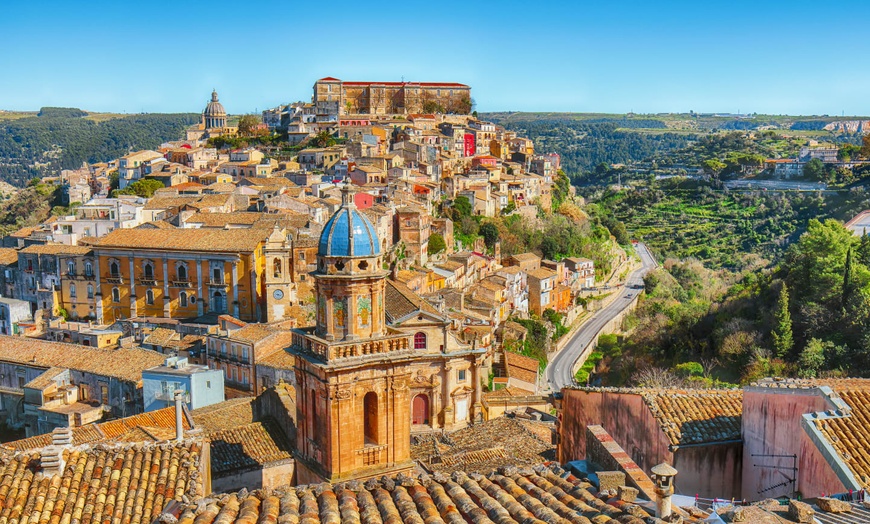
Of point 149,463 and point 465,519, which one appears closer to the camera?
point 465,519

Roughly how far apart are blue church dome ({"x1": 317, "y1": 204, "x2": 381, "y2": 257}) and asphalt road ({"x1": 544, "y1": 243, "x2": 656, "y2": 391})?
68.0 ft

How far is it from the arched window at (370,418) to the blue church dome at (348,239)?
249cm

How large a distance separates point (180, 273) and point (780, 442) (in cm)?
3198

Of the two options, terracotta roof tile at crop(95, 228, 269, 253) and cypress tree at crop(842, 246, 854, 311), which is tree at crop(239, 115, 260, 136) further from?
cypress tree at crop(842, 246, 854, 311)

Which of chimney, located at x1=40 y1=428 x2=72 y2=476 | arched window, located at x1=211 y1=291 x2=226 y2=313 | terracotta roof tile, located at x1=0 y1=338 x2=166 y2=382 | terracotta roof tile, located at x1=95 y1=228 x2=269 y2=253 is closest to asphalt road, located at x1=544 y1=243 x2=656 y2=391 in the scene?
terracotta roof tile, located at x1=95 y1=228 x2=269 y2=253

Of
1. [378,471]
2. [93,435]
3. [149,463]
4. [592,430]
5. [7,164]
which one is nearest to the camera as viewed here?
[592,430]

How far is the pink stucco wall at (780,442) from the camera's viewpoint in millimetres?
9625

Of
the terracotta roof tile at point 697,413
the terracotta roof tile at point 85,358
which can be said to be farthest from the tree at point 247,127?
the terracotta roof tile at point 697,413

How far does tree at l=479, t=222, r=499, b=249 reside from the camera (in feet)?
188

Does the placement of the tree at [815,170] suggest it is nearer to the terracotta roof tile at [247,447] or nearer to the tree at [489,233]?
the tree at [489,233]

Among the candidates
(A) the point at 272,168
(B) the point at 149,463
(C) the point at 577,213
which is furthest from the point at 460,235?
(B) the point at 149,463

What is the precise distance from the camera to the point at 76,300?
40.4 meters

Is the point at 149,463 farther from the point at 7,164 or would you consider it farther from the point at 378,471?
the point at 7,164

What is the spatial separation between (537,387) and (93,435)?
2226 cm
